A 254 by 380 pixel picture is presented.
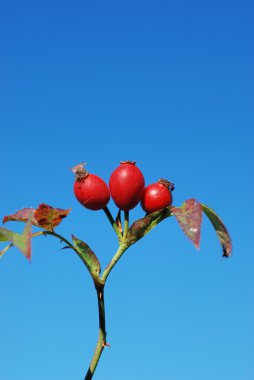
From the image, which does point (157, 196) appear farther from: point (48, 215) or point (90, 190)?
point (48, 215)

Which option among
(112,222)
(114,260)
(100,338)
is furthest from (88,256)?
(100,338)

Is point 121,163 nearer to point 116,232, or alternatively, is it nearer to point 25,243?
point 116,232

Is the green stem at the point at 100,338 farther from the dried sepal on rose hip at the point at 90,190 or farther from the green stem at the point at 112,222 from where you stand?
the dried sepal on rose hip at the point at 90,190

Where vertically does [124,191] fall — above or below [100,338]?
above

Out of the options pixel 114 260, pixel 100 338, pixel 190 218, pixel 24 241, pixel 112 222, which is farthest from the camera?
pixel 112 222

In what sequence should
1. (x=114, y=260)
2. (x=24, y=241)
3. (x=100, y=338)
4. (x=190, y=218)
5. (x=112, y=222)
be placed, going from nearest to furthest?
1. (x=24, y=241)
2. (x=190, y=218)
3. (x=100, y=338)
4. (x=114, y=260)
5. (x=112, y=222)

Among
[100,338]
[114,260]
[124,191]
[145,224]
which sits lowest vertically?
[100,338]

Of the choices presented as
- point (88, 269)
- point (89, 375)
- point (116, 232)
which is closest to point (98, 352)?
point (89, 375)
